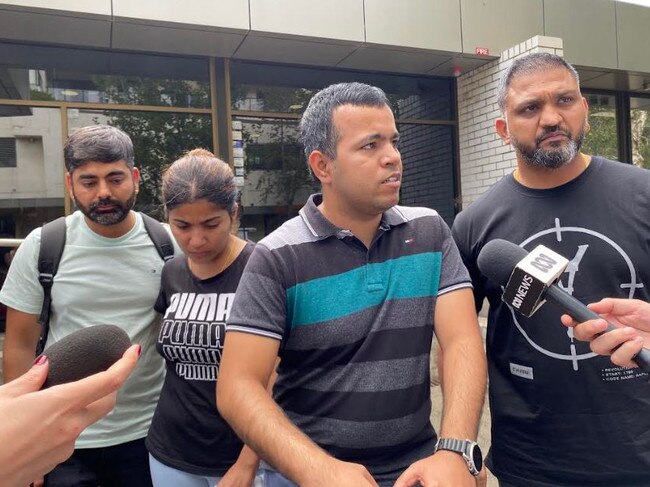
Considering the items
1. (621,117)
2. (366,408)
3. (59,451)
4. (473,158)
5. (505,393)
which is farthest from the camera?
(621,117)

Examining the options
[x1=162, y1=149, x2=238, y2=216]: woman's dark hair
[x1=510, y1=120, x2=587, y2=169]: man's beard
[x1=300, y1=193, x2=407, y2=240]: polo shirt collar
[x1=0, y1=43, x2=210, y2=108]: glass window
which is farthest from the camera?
[x1=0, y1=43, x2=210, y2=108]: glass window

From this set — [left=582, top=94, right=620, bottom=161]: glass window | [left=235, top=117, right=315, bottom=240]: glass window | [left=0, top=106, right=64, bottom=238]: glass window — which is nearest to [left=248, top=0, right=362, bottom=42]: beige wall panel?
[left=235, top=117, right=315, bottom=240]: glass window

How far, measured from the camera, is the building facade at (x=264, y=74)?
615 cm

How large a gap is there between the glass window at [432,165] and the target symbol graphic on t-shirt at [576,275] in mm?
6330

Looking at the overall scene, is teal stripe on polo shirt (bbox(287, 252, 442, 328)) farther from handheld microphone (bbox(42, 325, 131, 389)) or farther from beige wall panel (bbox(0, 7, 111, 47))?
beige wall panel (bbox(0, 7, 111, 47))

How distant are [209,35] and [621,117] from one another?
303 inches

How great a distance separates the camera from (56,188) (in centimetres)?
645

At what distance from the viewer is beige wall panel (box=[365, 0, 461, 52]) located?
21.9 feet

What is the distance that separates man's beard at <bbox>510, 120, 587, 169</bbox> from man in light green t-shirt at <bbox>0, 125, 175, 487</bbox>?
1.63m

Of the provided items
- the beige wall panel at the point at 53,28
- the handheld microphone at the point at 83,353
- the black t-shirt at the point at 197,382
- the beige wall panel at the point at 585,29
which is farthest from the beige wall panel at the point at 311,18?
the handheld microphone at the point at 83,353

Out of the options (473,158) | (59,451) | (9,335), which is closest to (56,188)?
(9,335)

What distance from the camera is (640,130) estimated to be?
10.4 m

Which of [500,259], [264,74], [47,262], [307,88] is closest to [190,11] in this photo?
[264,74]

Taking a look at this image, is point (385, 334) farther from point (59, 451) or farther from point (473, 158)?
point (473, 158)
